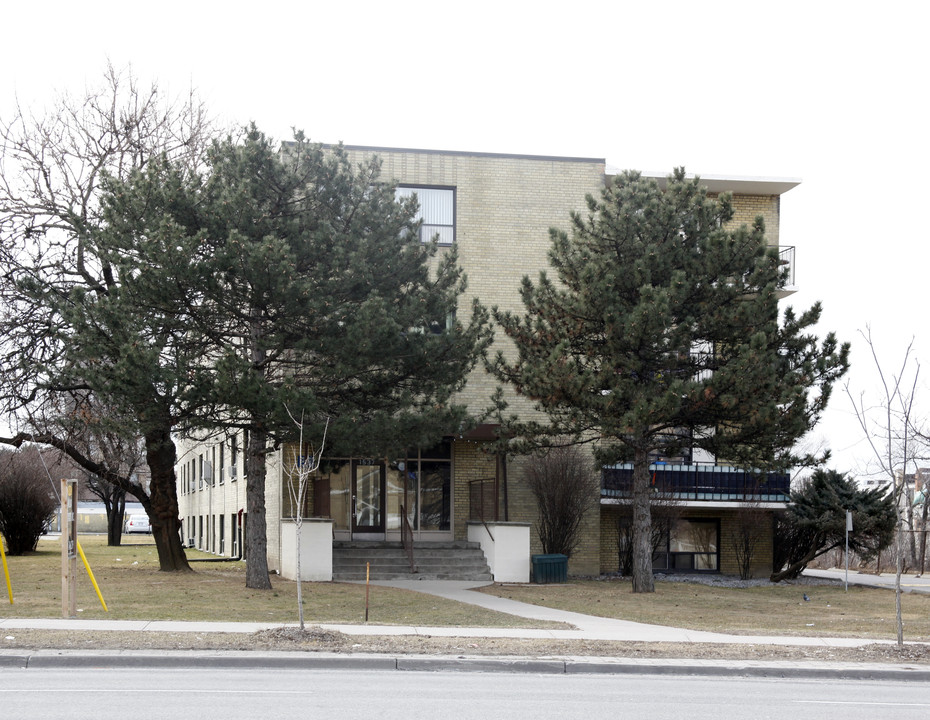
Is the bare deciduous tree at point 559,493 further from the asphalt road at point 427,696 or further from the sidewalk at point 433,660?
the asphalt road at point 427,696

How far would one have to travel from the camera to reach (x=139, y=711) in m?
8.92

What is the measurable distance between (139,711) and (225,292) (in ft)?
36.7

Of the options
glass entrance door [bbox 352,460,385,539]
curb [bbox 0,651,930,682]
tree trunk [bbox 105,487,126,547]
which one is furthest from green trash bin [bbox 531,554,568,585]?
tree trunk [bbox 105,487,126,547]

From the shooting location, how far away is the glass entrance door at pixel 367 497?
2864 cm

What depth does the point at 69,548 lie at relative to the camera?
16.4m

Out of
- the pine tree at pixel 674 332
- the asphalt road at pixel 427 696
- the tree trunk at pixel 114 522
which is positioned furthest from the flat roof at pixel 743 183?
the tree trunk at pixel 114 522

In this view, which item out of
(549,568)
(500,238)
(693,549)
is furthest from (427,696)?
(693,549)

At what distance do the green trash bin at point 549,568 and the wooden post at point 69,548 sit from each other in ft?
41.8

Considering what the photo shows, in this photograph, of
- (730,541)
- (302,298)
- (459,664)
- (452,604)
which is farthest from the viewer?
(730,541)

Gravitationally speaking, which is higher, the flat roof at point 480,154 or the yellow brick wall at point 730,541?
the flat roof at point 480,154

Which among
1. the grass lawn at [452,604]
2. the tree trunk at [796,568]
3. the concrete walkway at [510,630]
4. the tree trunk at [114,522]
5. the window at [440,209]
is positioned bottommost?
the tree trunk at [114,522]

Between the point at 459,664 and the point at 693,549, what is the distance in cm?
2000

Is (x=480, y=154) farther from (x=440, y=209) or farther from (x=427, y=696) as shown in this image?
(x=427, y=696)

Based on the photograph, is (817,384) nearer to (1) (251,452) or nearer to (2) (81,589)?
(1) (251,452)
